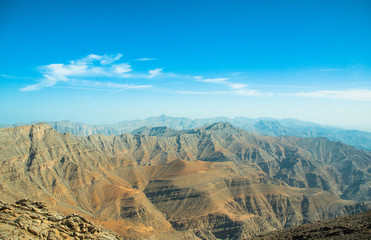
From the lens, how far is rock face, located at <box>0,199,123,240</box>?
2008 cm

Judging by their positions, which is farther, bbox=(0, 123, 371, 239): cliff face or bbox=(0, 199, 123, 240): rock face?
bbox=(0, 123, 371, 239): cliff face

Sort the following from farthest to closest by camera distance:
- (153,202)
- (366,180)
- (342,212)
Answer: (366,180)
(153,202)
(342,212)

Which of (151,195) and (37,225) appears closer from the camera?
(37,225)

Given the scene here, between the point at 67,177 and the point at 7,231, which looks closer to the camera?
the point at 7,231

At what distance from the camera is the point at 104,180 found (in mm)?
126188

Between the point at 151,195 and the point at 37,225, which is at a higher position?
the point at 37,225

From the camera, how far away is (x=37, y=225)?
22172mm

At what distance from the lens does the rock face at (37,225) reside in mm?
20078

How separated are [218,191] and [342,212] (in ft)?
208

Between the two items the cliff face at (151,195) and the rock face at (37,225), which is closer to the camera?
the rock face at (37,225)

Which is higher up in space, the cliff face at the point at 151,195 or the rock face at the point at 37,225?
the rock face at the point at 37,225

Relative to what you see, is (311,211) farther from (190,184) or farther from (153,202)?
(153,202)

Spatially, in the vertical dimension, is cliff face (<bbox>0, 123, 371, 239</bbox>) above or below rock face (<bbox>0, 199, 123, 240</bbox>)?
below

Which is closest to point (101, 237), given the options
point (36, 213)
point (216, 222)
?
point (36, 213)
